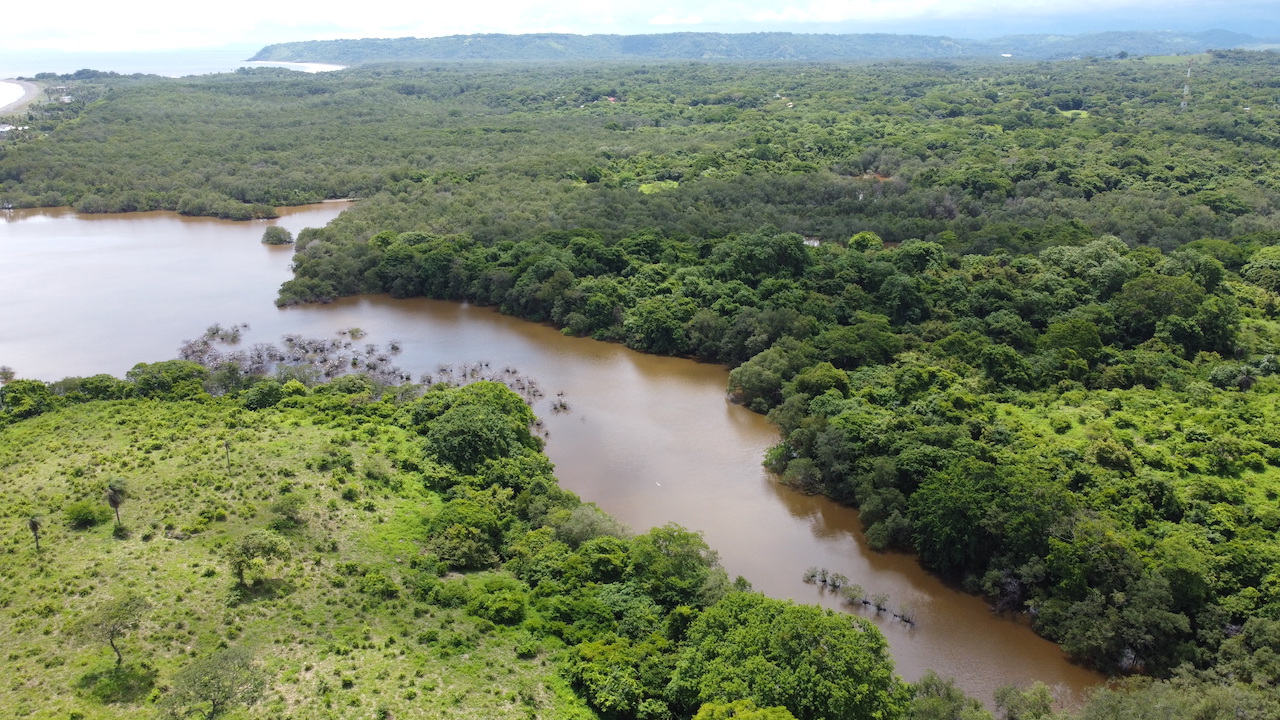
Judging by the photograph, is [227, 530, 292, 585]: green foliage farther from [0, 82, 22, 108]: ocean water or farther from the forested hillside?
[0, 82, 22, 108]: ocean water

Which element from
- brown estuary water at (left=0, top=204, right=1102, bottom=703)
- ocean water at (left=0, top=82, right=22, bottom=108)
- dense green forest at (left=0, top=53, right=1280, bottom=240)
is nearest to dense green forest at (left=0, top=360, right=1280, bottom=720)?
brown estuary water at (left=0, top=204, right=1102, bottom=703)

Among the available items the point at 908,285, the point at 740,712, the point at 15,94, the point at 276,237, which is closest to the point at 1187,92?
the point at 908,285

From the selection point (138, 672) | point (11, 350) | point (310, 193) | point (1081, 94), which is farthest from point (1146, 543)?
point (1081, 94)

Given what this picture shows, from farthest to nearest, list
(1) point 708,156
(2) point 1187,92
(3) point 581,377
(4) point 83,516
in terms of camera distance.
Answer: (2) point 1187,92
(1) point 708,156
(3) point 581,377
(4) point 83,516

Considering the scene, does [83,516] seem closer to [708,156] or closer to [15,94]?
[708,156]

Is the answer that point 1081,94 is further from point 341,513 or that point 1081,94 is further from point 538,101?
point 341,513

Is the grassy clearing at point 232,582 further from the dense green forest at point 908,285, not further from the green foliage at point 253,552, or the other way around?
the dense green forest at point 908,285
